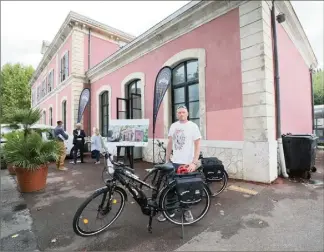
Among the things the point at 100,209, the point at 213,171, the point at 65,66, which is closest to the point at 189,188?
the point at 100,209

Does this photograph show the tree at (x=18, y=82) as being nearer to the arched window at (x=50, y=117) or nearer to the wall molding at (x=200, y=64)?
the arched window at (x=50, y=117)

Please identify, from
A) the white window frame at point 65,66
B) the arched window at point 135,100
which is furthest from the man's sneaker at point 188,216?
the white window frame at point 65,66

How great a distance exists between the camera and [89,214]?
8.54ft

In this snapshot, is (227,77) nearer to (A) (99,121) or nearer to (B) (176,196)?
(B) (176,196)

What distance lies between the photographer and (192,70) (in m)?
6.77

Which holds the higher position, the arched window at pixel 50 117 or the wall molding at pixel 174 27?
the wall molding at pixel 174 27

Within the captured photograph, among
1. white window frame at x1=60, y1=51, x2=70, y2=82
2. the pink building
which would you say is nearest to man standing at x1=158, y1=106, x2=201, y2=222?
the pink building

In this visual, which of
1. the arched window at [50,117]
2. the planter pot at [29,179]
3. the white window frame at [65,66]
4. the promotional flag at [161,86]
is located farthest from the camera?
the arched window at [50,117]

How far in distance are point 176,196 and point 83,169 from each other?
16.7ft

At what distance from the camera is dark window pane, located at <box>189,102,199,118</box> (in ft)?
21.7

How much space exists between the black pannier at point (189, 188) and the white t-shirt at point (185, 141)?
1.28ft

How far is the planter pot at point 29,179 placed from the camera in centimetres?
455

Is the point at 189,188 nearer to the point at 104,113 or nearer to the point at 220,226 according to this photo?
the point at 220,226

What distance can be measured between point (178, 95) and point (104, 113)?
230 inches
